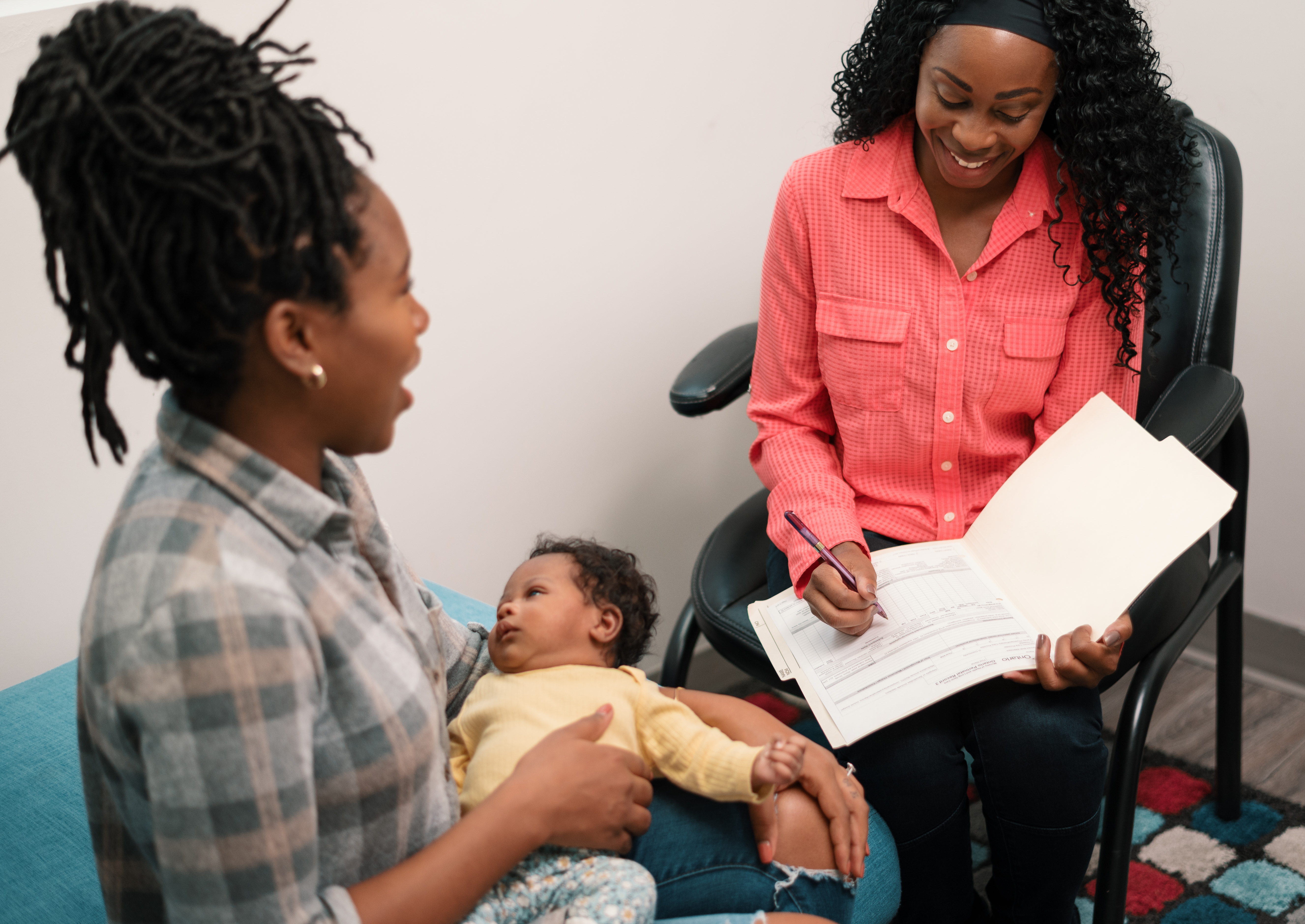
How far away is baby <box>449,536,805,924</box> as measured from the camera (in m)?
0.83

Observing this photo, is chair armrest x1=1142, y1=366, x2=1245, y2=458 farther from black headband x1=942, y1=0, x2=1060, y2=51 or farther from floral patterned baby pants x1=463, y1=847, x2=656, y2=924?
floral patterned baby pants x1=463, y1=847, x2=656, y2=924

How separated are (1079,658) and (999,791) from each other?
0.18 meters

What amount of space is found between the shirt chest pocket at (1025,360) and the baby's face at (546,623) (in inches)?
23.4

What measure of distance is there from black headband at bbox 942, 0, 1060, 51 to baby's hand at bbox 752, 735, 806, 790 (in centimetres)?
81

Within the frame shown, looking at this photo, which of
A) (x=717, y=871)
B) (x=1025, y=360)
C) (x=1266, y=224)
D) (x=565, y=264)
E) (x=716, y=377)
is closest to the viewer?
(x=717, y=871)

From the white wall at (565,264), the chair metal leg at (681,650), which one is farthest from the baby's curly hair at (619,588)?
the white wall at (565,264)

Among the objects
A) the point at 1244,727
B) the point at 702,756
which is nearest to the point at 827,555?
the point at 702,756

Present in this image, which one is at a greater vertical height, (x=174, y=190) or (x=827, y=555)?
(x=174, y=190)

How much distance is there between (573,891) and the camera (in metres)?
0.83

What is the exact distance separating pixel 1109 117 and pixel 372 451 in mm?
936

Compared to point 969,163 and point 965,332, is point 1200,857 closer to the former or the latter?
point 965,332

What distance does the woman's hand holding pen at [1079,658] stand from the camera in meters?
1.06

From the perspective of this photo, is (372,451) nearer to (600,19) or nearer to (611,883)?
(611,883)

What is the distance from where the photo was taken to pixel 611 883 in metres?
0.83
